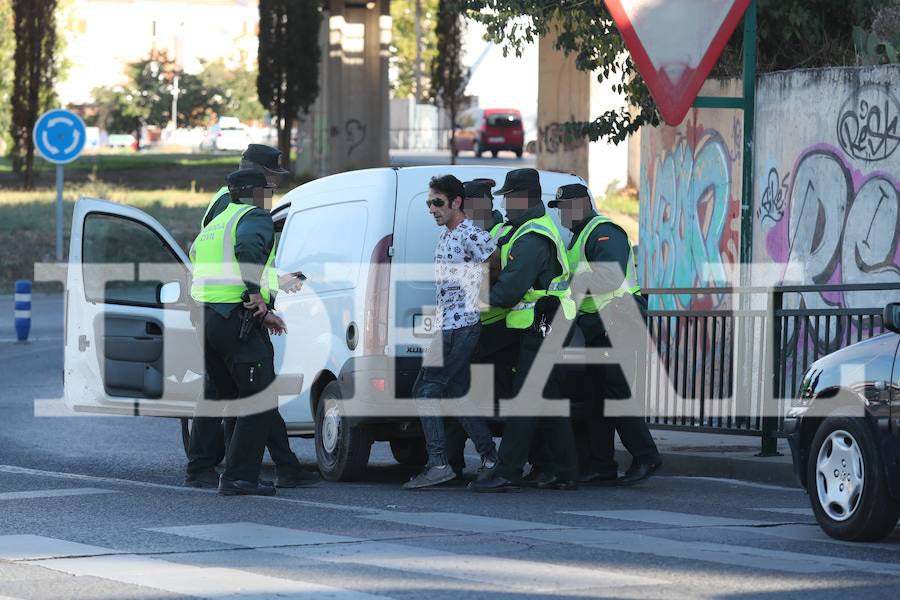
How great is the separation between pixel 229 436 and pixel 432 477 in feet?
4.07

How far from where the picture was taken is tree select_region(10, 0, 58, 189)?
3631 centimetres

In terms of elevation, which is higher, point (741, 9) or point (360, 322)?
point (741, 9)

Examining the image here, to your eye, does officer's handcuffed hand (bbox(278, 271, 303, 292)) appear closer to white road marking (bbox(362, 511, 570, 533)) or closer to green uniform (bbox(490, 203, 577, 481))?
green uniform (bbox(490, 203, 577, 481))

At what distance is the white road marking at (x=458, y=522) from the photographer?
850 centimetres

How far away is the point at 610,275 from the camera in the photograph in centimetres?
1067

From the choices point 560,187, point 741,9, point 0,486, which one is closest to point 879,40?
point 741,9

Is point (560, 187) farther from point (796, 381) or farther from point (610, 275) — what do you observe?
point (796, 381)

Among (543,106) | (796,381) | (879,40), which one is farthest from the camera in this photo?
(543,106)

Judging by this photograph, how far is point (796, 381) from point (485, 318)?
2674mm

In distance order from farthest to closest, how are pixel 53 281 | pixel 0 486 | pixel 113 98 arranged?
1. pixel 113 98
2. pixel 53 281
3. pixel 0 486

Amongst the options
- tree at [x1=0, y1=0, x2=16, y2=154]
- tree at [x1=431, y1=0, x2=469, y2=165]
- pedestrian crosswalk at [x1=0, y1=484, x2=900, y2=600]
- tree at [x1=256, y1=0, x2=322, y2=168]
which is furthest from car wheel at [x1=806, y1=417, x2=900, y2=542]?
tree at [x1=0, y1=0, x2=16, y2=154]

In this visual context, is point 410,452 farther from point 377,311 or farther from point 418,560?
point 418,560

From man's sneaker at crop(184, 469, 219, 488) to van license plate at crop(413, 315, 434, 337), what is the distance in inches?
60.8

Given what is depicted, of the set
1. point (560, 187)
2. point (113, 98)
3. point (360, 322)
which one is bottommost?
point (360, 322)
